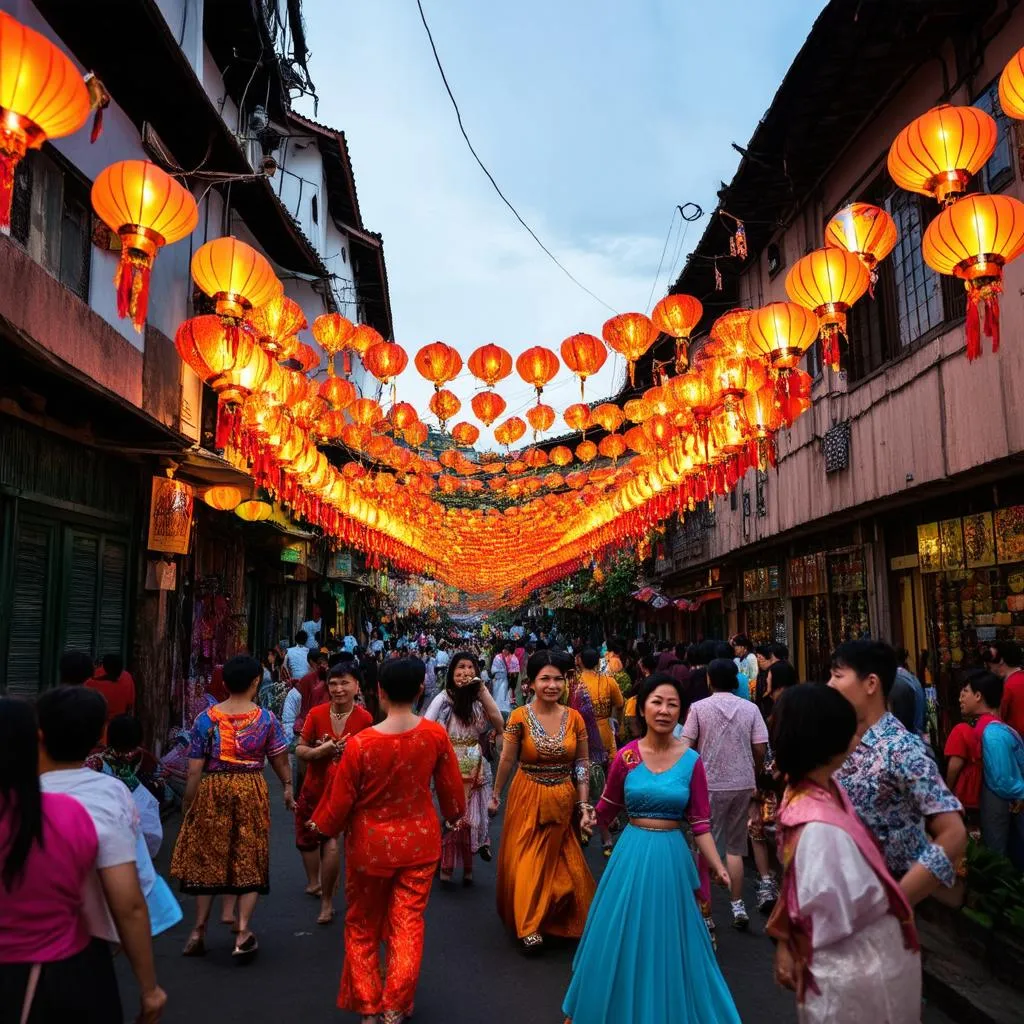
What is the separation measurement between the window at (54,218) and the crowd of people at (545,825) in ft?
13.7

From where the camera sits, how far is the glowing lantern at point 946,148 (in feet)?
19.4

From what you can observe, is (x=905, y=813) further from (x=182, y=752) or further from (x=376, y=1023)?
(x=182, y=752)

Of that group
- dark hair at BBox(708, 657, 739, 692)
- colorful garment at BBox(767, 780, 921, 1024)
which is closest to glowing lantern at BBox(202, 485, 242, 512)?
dark hair at BBox(708, 657, 739, 692)

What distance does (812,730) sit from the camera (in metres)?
2.68

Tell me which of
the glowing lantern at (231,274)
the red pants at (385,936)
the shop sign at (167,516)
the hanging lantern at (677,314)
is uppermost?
the hanging lantern at (677,314)

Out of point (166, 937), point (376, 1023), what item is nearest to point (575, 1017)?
point (376, 1023)

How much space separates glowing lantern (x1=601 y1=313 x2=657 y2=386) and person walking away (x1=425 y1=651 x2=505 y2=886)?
5138 millimetres

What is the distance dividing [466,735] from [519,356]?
5949 millimetres

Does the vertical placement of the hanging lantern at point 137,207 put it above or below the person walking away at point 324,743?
above

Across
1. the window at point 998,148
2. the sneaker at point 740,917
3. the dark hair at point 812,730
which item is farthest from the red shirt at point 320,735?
the window at point 998,148

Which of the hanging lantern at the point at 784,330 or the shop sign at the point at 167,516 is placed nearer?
the hanging lantern at the point at 784,330

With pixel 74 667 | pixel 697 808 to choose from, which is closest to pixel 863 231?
pixel 697 808

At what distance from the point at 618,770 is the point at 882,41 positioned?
9.80 m

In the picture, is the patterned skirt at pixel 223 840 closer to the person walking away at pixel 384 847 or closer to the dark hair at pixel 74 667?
the person walking away at pixel 384 847
